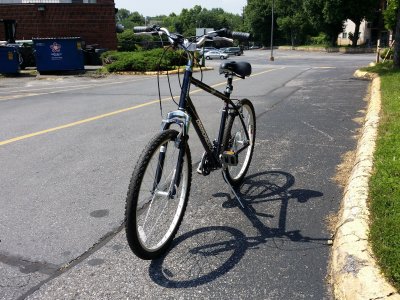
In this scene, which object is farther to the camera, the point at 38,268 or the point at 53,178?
the point at 53,178

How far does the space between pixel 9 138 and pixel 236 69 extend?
4.33 meters

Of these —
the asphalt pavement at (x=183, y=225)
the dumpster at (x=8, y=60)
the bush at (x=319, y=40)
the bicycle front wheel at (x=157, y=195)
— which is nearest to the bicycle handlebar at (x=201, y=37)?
the bicycle front wheel at (x=157, y=195)

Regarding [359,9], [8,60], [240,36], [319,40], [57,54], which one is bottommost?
[319,40]

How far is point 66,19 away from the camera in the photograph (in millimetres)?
31844

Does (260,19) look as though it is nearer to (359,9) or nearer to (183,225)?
(359,9)

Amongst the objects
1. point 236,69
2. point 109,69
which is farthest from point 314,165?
point 109,69

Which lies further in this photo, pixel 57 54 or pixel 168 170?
pixel 57 54

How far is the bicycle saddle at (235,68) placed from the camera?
13.8 ft

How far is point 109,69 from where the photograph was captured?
22.0 metres

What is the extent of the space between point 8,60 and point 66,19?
42.3 ft

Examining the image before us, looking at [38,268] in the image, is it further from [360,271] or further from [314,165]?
[314,165]

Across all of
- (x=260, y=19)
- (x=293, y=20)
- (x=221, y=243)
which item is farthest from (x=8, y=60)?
(x=260, y=19)

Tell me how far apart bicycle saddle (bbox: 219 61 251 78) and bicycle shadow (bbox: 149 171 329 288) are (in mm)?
1248

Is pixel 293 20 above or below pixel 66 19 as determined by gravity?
above
